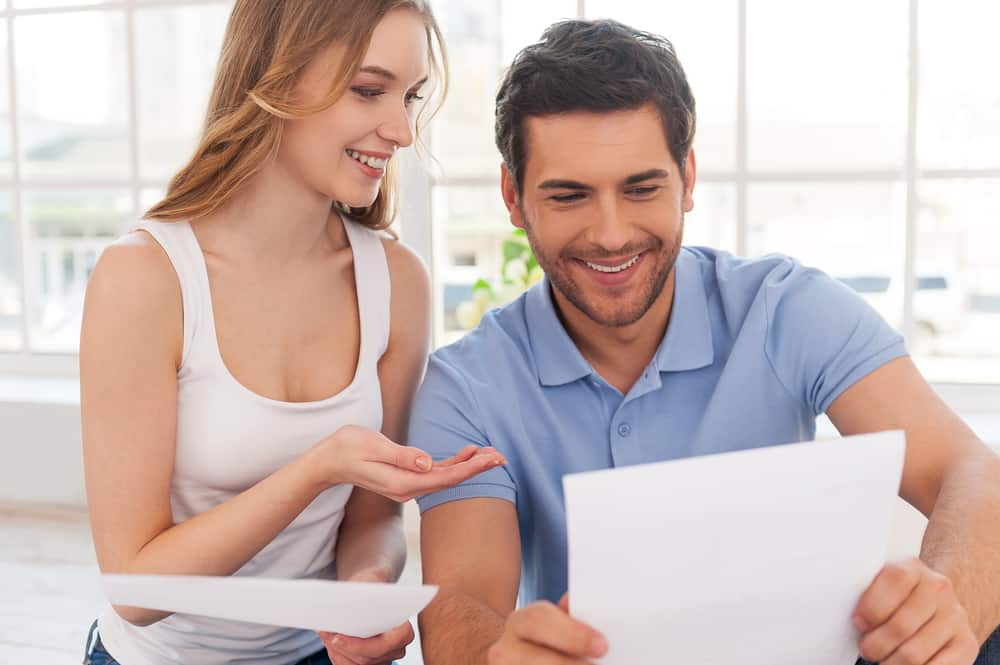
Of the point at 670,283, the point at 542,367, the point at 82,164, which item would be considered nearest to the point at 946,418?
the point at 670,283

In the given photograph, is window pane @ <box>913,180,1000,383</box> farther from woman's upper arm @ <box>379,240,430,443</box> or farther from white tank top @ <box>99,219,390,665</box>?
white tank top @ <box>99,219,390,665</box>

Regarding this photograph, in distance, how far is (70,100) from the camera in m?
4.09

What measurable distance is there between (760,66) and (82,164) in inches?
99.0

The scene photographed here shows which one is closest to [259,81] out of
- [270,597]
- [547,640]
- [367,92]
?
[367,92]

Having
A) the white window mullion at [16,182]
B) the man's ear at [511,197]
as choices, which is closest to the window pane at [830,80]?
the man's ear at [511,197]

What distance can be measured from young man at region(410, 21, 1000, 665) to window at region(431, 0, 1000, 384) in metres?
1.60

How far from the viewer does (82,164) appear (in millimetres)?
4070

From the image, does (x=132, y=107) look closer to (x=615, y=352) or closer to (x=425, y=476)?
(x=615, y=352)

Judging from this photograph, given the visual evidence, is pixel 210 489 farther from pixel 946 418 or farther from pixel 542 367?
pixel 946 418

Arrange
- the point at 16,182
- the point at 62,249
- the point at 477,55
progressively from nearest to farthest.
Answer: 1. the point at 477,55
2. the point at 16,182
3. the point at 62,249

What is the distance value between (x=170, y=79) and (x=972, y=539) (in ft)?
11.0

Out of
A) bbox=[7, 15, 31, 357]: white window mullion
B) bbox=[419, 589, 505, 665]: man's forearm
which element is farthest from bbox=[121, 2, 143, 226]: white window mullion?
bbox=[419, 589, 505, 665]: man's forearm

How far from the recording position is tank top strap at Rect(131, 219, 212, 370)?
1568 mm

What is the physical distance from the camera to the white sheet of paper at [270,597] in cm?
98
